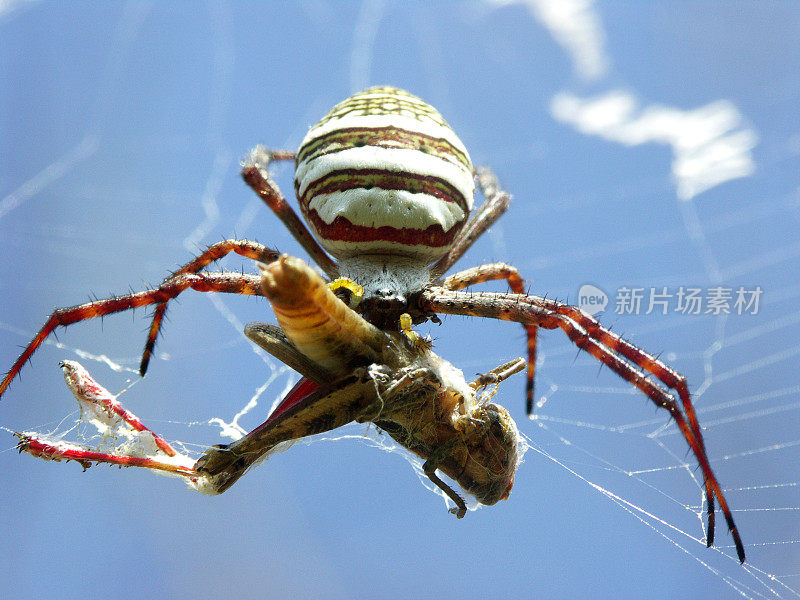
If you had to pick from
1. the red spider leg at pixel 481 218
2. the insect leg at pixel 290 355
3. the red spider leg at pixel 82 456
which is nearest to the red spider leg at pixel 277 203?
the red spider leg at pixel 481 218

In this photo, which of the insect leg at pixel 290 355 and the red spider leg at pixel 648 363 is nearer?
the insect leg at pixel 290 355

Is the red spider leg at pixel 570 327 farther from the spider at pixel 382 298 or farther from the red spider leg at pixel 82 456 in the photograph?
the red spider leg at pixel 82 456

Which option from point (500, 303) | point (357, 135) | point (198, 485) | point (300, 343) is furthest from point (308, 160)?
point (198, 485)

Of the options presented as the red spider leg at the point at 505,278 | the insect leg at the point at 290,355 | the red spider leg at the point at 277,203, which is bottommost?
the insect leg at the point at 290,355

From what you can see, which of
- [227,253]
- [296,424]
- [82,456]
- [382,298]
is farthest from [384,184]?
[82,456]

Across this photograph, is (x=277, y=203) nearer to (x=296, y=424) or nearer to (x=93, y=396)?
(x=93, y=396)

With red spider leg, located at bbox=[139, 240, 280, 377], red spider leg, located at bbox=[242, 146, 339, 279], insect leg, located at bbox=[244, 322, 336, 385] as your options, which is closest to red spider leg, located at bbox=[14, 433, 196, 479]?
insect leg, located at bbox=[244, 322, 336, 385]

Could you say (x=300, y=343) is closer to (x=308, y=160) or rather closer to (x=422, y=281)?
(x=422, y=281)

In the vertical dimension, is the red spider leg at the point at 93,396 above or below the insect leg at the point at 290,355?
below
